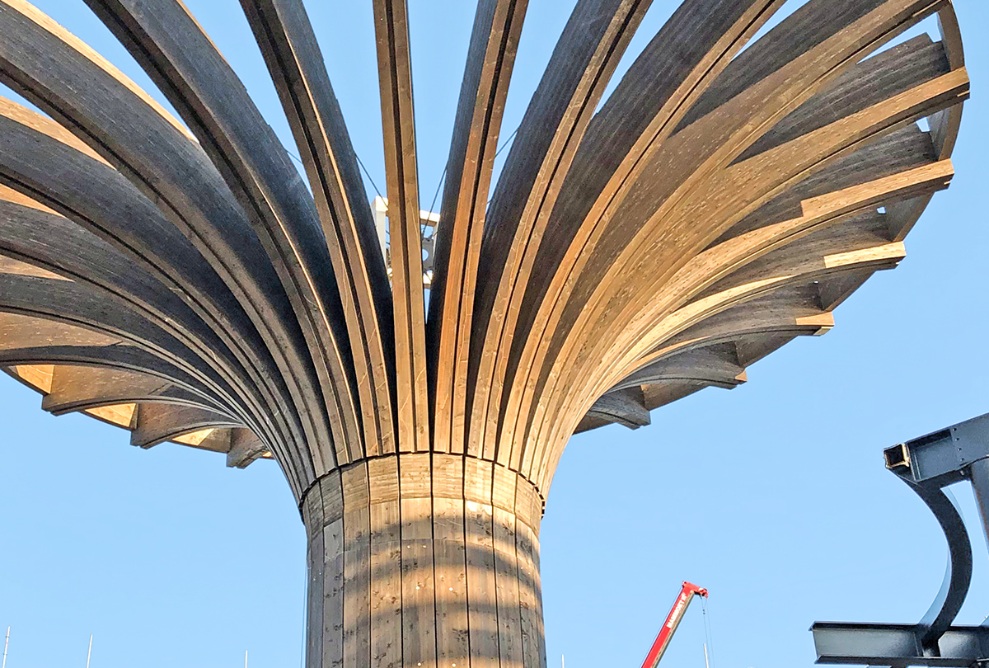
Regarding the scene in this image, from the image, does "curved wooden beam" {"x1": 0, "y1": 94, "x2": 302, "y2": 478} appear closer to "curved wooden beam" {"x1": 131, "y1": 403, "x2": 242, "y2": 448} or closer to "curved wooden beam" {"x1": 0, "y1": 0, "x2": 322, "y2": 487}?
"curved wooden beam" {"x1": 0, "y1": 0, "x2": 322, "y2": 487}

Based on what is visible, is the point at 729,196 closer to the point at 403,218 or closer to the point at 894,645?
the point at 403,218

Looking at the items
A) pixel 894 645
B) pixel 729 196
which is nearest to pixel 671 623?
pixel 894 645

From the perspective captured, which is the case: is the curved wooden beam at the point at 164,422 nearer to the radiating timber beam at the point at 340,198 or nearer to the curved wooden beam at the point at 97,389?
the curved wooden beam at the point at 97,389

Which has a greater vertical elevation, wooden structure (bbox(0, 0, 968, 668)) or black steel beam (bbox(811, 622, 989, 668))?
wooden structure (bbox(0, 0, 968, 668))

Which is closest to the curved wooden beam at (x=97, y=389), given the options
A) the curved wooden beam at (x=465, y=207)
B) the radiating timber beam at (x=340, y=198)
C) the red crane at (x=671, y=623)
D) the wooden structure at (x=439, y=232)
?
the wooden structure at (x=439, y=232)

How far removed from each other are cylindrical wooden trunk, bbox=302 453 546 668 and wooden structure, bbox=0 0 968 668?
0.03 m

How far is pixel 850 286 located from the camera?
15812 millimetres

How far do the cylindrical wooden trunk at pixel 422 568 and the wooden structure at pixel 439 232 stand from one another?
3 cm

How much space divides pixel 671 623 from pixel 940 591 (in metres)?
30.7

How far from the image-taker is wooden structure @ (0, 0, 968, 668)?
1087cm

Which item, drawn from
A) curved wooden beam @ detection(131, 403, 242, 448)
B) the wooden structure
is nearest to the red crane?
curved wooden beam @ detection(131, 403, 242, 448)

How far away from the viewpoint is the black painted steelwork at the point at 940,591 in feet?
38.2

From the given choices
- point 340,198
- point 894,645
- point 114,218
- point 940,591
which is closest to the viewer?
point 340,198

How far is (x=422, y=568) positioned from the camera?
1110cm
